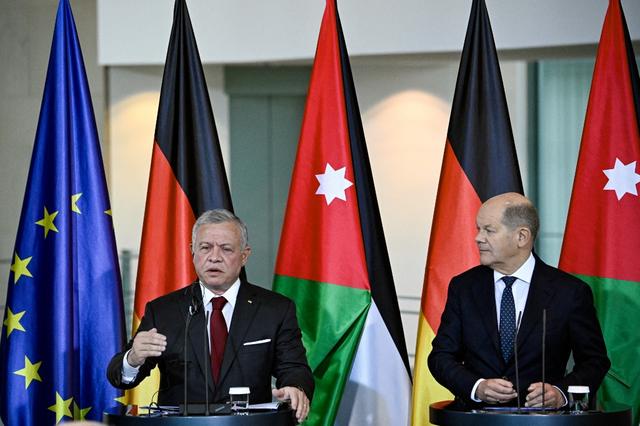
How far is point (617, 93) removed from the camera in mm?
5387

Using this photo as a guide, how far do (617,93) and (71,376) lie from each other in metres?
2.87

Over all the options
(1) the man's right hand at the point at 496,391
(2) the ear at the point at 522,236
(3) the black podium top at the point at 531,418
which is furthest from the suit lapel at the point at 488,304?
(3) the black podium top at the point at 531,418

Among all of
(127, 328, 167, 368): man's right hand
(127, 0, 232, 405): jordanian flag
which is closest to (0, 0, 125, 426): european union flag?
(127, 0, 232, 405): jordanian flag

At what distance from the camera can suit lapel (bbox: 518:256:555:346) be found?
4.50m

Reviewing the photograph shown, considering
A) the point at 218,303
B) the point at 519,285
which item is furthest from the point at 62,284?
the point at 519,285

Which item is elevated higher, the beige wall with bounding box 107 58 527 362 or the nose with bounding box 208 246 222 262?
the beige wall with bounding box 107 58 527 362

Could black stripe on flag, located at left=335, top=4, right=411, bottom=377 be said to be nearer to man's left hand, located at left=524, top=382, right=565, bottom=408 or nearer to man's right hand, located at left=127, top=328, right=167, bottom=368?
man's left hand, located at left=524, top=382, right=565, bottom=408

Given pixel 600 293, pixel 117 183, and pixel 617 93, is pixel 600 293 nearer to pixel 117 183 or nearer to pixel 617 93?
pixel 617 93

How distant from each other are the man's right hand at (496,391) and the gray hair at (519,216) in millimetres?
647

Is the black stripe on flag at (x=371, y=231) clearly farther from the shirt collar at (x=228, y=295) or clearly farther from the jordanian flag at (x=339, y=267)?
the shirt collar at (x=228, y=295)

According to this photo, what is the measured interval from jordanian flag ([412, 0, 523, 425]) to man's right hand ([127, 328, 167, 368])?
5.39 feet

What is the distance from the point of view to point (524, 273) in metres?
4.60

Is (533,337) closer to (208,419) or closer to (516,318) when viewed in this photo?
(516,318)

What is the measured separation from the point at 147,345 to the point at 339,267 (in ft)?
5.20
